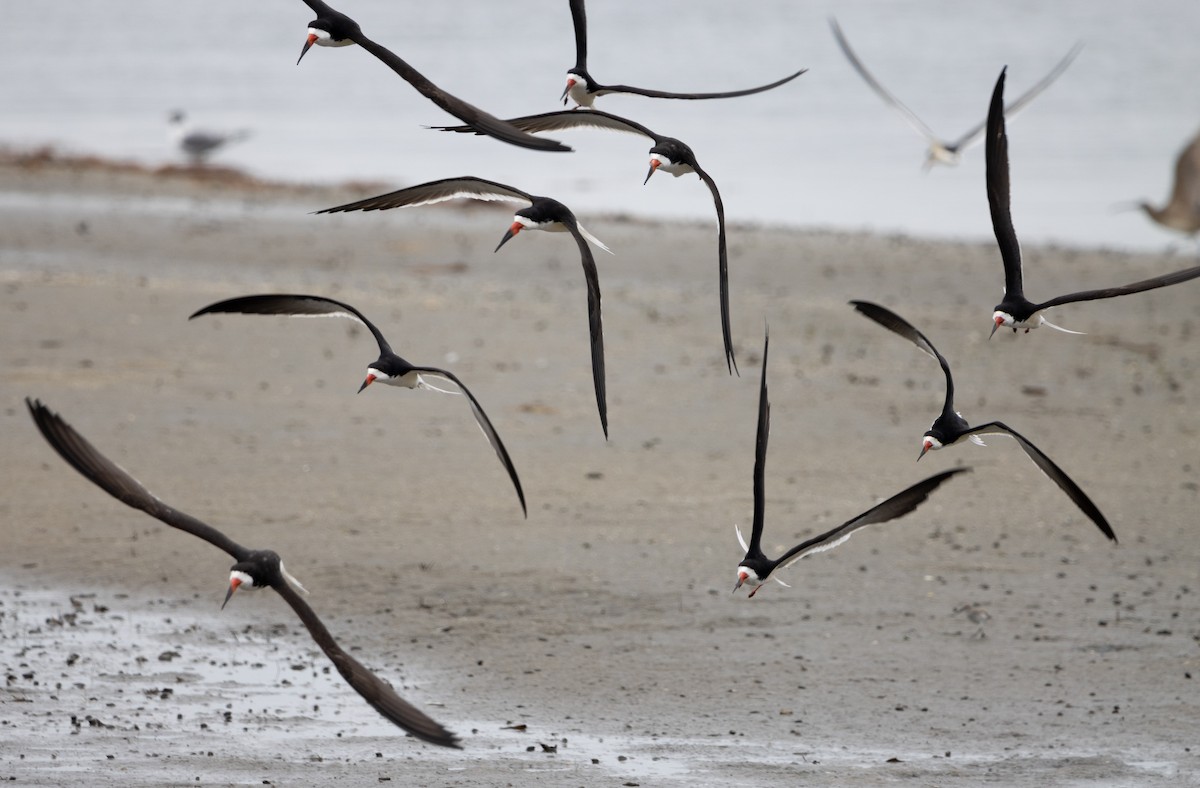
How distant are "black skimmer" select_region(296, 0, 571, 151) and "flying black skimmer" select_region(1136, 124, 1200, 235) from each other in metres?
14.6

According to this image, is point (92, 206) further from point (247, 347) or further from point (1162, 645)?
point (1162, 645)

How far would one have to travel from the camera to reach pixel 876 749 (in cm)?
669

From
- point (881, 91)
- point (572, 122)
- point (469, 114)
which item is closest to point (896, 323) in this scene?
point (572, 122)

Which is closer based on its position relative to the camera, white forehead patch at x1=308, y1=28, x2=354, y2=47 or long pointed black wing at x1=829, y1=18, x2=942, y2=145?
white forehead patch at x1=308, y1=28, x2=354, y2=47

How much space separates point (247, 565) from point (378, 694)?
34.9 inches

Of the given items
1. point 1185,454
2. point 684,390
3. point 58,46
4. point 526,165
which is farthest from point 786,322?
point 58,46

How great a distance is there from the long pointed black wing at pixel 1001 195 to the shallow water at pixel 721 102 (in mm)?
16043

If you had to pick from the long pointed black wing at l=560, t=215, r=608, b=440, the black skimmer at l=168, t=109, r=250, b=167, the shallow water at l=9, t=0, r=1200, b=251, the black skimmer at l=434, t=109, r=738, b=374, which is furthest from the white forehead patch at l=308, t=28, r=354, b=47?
the black skimmer at l=168, t=109, r=250, b=167

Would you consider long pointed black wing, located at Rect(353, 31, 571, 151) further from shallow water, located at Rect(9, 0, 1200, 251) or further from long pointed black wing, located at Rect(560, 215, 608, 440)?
shallow water, located at Rect(9, 0, 1200, 251)

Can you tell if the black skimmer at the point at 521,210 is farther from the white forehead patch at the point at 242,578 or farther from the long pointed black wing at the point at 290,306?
the white forehead patch at the point at 242,578

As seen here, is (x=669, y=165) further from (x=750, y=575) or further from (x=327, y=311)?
(x=750, y=575)

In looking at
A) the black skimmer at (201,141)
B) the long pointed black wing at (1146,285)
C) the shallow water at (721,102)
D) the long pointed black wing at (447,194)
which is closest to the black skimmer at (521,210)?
the long pointed black wing at (447,194)

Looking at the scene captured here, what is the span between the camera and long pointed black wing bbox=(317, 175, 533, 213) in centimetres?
598

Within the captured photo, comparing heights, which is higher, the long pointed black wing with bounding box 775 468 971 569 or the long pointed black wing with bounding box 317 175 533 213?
the long pointed black wing with bounding box 317 175 533 213
